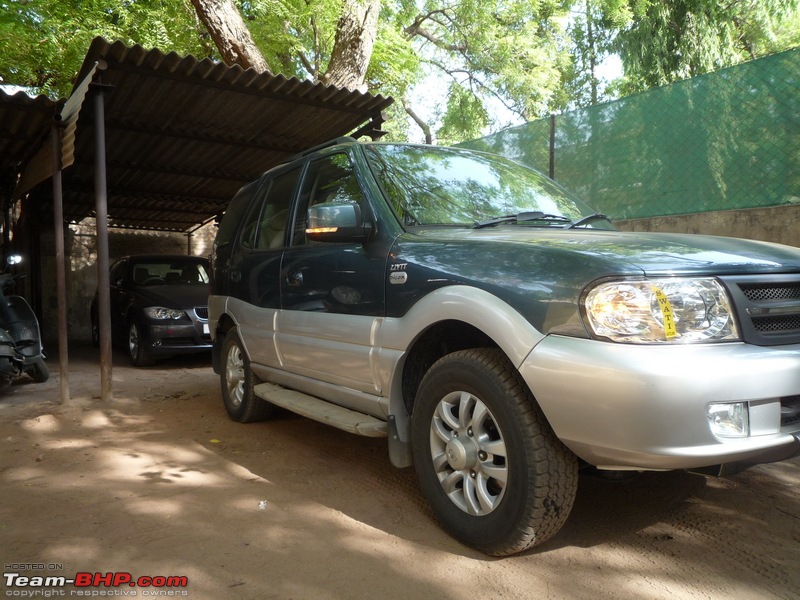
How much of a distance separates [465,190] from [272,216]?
5.54 ft

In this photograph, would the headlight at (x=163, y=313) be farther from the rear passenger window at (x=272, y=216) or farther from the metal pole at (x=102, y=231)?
the rear passenger window at (x=272, y=216)

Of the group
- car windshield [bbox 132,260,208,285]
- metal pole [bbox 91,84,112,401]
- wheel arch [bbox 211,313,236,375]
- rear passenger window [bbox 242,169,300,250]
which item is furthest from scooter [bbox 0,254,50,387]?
rear passenger window [bbox 242,169,300,250]

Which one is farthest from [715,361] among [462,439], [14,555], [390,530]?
[14,555]

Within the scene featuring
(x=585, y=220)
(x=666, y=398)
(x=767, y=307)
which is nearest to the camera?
(x=666, y=398)

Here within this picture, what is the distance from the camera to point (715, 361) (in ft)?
7.18

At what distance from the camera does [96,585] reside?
2545mm

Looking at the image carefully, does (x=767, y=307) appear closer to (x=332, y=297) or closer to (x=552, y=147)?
(x=332, y=297)

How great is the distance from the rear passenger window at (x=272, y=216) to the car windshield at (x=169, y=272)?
175 inches

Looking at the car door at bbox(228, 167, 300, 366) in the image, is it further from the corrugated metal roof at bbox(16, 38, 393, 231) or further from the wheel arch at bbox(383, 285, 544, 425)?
the corrugated metal roof at bbox(16, 38, 393, 231)

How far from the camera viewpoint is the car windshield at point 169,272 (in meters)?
9.28

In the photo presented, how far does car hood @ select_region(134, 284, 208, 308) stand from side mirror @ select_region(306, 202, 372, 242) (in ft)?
17.9

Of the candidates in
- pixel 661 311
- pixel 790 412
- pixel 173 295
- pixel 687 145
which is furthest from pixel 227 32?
pixel 790 412

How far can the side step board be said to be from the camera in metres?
3.34

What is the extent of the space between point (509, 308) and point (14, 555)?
2453 millimetres
